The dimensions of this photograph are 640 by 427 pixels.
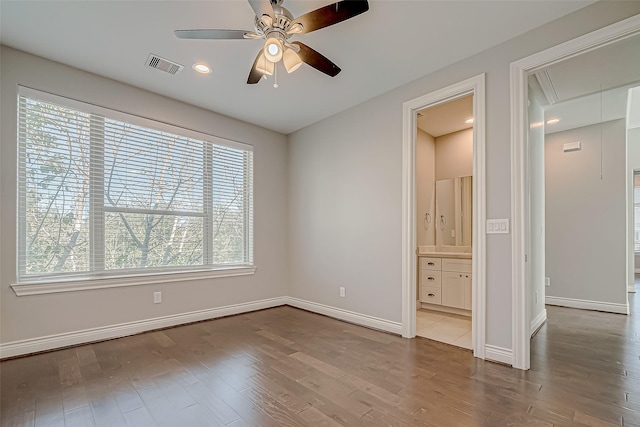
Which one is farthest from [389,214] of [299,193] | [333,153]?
[299,193]

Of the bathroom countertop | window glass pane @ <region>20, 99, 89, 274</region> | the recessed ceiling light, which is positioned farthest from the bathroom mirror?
window glass pane @ <region>20, 99, 89, 274</region>

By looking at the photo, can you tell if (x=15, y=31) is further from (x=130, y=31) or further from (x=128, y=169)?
(x=128, y=169)

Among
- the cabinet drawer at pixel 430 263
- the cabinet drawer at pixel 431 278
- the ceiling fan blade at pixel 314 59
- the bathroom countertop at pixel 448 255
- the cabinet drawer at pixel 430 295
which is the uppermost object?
the ceiling fan blade at pixel 314 59

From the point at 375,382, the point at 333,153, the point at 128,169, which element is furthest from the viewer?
the point at 333,153

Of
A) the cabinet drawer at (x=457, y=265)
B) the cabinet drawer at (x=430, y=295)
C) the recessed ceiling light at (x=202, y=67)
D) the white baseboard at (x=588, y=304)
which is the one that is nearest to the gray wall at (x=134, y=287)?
the recessed ceiling light at (x=202, y=67)

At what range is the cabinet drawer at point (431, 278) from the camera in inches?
163

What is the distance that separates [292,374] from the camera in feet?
7.39

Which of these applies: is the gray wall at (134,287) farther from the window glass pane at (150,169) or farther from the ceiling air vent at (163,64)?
the ceiling air vent at (163,64)

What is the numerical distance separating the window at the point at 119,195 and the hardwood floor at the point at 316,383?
899 mm

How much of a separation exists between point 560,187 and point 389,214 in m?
3.14

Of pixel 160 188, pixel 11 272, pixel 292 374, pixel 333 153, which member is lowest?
pixel 292 374

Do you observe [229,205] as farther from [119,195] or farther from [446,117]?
[446,117]

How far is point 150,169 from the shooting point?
338 centimetres

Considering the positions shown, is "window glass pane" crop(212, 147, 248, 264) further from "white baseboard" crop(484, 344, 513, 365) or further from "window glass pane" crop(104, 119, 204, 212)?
"white baseboard" crop(484, 344, 513, 365)
